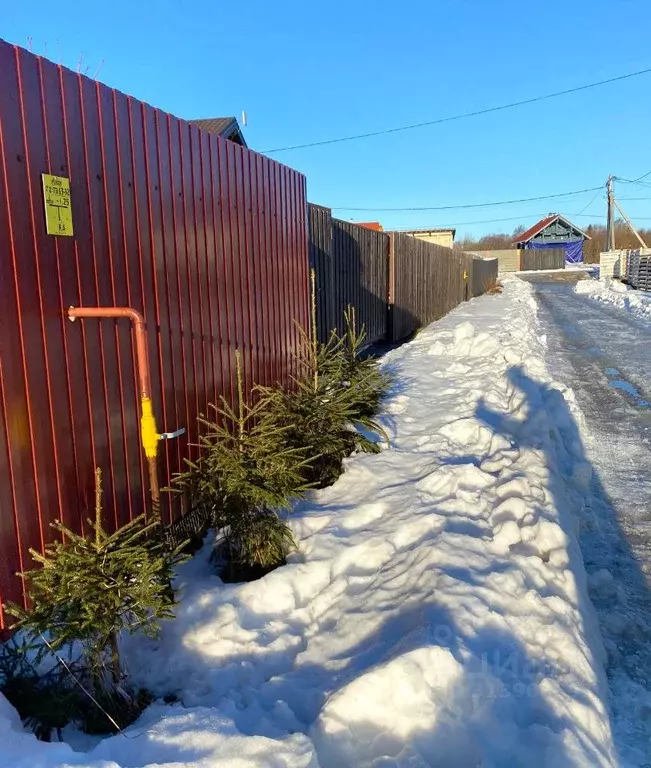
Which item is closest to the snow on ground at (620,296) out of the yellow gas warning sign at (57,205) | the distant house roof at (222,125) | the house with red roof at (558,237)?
the distant house roof at (222,125)

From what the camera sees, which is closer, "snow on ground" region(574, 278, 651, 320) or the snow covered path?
the snow covered path

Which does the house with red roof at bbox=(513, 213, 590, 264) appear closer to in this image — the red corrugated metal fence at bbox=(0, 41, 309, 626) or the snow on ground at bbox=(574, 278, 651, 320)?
the snow on ground at bbox=(574, 278, 651, 320)

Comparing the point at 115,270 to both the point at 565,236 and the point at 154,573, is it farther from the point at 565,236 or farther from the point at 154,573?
the point at 565,236

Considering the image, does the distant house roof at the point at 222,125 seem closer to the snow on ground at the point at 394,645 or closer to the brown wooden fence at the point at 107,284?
the brown wooden fence at the point at 107,284

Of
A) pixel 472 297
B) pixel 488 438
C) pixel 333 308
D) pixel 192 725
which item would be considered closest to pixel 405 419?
pixel 488 438

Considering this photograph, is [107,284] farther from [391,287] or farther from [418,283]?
[418,283]

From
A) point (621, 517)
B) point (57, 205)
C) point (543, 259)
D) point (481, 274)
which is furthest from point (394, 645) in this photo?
point (543, 259)

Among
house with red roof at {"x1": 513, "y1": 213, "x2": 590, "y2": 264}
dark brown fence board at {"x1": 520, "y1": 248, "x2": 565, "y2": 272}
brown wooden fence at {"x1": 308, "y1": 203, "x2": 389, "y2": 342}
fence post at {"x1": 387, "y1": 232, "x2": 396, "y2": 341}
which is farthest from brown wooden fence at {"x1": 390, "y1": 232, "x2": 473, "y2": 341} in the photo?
house with red roof at {"x1": 513, "y1": 213, "x2": 590, "y2": 264}

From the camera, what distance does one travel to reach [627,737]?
8.41 ft

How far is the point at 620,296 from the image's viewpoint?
26438mm

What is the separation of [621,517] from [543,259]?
63.4 m

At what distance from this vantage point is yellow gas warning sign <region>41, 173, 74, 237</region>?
270 centimetres

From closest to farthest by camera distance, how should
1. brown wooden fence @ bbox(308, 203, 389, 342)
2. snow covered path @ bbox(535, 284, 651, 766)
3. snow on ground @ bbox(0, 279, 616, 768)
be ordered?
snow on ground @ bbox(0, 279, 616, 768)
snow covered path @ bbox(535, 284, 651, 766)
brown wooden fence @ bbox(308, 203, 389, 342)

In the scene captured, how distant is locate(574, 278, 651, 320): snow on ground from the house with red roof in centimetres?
3418
